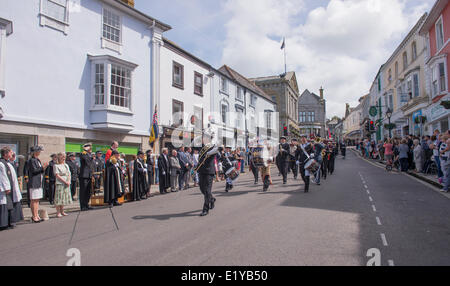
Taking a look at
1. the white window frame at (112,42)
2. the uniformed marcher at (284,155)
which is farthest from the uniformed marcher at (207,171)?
the white window frame at (112,42)

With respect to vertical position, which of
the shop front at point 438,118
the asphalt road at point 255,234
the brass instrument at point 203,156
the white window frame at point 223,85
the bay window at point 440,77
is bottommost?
the asphalt road at point 255,234

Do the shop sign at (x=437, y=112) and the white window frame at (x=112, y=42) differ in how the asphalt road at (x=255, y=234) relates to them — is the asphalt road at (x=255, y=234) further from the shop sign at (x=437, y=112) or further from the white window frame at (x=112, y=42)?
the shop sign at (x=437, y=112)

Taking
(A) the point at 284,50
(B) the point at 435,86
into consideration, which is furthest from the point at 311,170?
(A) the point at 284,50

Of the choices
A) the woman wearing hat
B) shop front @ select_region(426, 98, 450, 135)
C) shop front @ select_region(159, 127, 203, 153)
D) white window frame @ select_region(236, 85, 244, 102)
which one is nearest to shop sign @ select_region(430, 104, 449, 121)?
shop front @ select_region(426, 98, 450, 135)

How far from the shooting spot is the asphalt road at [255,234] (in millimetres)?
4266

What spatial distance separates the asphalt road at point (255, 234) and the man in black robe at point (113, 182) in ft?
2.66

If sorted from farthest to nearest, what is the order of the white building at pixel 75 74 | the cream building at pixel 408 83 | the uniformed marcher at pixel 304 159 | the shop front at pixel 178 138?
the cream building at pixel 408 83 → the shop front at pixel 178 138 → the white building at pixel 75 74 → the uniformed marcher at pixel 304 159

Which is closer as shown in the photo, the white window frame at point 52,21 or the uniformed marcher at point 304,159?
the uniformed marcher at point 304,159

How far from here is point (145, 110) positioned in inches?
679

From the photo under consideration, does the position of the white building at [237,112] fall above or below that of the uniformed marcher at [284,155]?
above

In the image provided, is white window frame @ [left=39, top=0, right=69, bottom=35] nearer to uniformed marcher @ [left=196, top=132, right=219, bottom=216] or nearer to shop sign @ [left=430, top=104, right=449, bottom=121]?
uniformed marcher @ [left=196, top=132, right=219, bottom=216]

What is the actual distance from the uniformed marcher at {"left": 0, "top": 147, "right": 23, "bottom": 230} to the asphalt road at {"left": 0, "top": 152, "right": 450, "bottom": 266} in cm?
33
